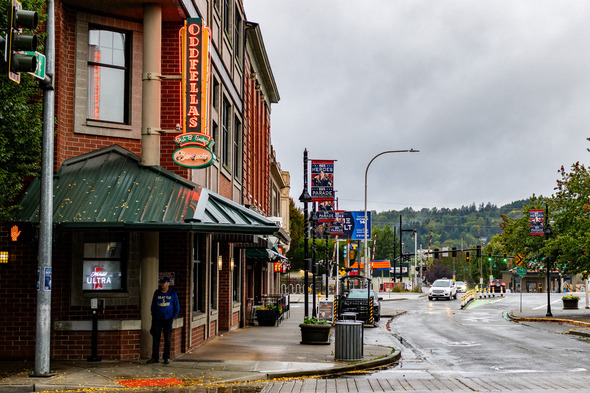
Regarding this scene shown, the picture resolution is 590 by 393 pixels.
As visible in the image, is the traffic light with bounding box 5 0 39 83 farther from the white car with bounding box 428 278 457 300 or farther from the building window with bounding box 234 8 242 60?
the white car with bounding box 428 278 457 300

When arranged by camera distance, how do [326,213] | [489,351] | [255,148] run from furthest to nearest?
[255,148] → [326,213] → [489,351]

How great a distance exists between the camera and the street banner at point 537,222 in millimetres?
38312

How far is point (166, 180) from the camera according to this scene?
591 inches

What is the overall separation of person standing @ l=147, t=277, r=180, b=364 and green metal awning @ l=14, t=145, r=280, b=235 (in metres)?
1.68

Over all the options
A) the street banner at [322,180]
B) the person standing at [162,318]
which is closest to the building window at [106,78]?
the person standing at [162,318]

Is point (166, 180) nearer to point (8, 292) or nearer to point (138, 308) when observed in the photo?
point (138, 308)

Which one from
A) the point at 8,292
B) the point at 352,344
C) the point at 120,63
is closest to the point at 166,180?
the point at 120,63

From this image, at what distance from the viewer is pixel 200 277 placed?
1920 cm

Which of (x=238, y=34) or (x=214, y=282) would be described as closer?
(x=214, y=282)

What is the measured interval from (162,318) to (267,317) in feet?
43.8

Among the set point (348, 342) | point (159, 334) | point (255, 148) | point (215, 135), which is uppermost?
point (255, 148)

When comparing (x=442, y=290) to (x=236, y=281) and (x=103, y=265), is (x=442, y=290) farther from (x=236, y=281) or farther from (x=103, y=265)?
(x=103, y=265)

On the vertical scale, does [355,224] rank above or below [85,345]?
above

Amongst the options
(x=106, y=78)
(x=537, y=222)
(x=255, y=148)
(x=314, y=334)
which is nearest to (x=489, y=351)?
(x=314, y=334)
